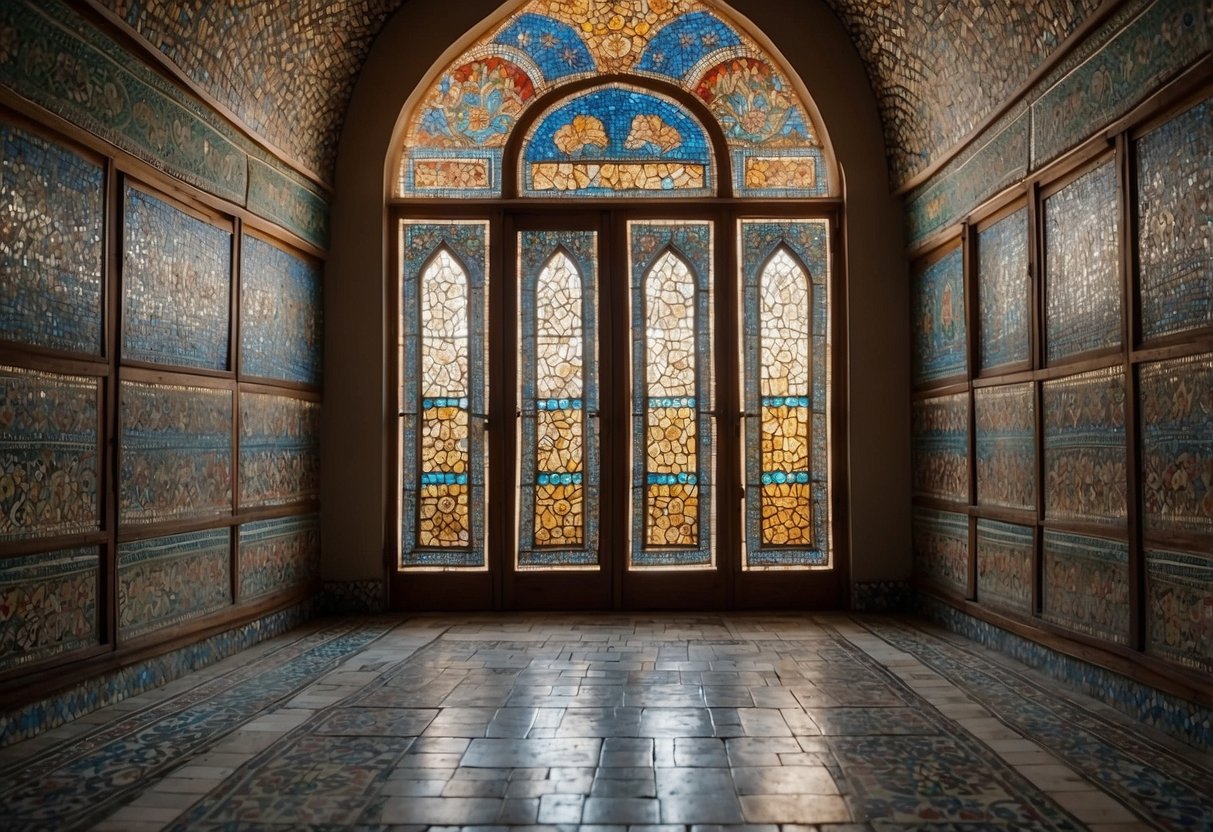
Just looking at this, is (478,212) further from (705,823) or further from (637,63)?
(705,823)

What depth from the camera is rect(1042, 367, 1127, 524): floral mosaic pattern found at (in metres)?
4.09

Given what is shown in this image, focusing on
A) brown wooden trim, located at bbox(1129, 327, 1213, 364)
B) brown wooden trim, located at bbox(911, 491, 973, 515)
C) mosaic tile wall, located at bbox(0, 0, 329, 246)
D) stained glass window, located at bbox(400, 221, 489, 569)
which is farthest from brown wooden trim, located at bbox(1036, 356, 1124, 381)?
mosaic tile wall, located at bbox(0, 0, 329, 246)

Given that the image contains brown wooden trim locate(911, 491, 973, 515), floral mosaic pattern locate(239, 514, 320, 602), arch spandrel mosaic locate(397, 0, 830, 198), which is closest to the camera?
floral mosaic pattern locate(239, 514, 320, 602)

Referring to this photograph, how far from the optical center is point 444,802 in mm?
2994

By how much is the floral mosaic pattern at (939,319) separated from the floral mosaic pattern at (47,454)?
4488 millimetres

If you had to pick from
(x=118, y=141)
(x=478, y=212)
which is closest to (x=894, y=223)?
(x=478, y=212)

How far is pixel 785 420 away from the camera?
6652 millimetres

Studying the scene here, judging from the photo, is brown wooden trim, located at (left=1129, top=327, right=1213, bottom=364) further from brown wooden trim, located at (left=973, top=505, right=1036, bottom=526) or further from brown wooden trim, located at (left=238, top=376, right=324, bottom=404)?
brown wooden trim, located at (left=238, top=376, right=324, bottom=404)

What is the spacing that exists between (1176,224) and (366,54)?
503 cm

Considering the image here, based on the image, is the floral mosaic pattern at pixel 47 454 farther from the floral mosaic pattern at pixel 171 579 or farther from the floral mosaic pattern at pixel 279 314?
the floral mosaic pattern at pixel 279 314

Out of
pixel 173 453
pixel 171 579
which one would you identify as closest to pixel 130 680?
pixel 171 579

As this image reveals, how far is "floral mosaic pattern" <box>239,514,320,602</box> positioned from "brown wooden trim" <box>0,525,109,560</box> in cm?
130

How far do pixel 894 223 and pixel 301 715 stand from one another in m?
4.81

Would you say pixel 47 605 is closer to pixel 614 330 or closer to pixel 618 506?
pixel 618 506
